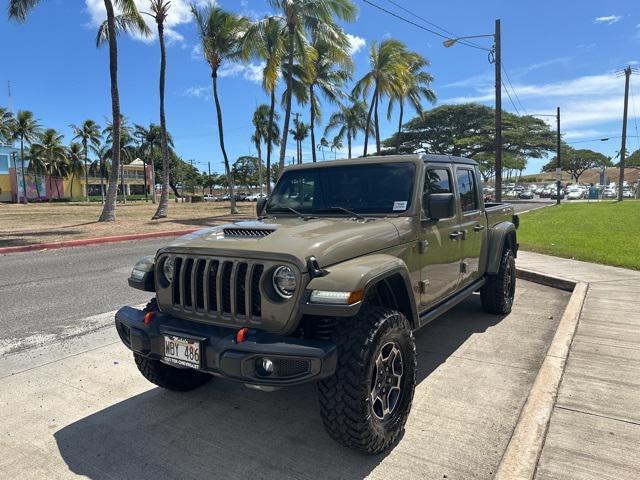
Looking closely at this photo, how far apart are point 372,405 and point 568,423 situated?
1.36 metres

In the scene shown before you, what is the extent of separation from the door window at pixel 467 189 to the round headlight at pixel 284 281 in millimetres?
2578

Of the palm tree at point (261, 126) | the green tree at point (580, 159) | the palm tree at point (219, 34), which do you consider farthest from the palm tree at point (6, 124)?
the green tree at point (580, 159)

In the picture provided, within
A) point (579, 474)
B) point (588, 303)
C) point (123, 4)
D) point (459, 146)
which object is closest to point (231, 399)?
point (579, 474)

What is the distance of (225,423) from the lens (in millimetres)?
3254

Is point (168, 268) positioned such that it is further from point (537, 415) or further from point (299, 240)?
point (537, 415)

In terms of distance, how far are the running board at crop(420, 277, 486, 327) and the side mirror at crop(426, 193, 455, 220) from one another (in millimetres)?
783

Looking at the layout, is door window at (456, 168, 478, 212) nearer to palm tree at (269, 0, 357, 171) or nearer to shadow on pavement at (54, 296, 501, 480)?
shadow on pavement at (54, 296, 501, 480)

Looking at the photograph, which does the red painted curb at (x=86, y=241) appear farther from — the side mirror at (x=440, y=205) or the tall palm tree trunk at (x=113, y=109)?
the side mirror at (x=440, y=205)

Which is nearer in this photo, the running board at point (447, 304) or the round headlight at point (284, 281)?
the round headlight at point (284, 281)

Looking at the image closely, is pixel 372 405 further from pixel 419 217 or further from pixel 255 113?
pixel 255 113

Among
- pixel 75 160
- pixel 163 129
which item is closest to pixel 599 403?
pixel 163 129

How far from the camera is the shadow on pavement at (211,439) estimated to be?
2.72 meters

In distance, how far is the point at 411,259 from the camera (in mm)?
3562

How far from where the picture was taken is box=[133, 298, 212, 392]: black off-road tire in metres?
3.48
